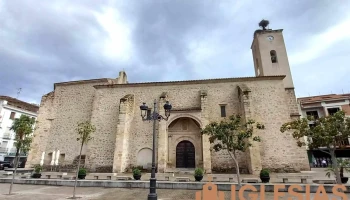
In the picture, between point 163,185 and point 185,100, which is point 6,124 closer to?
point 185,100

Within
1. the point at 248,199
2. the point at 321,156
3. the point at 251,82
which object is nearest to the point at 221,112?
the point at 251,82

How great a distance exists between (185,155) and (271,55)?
1365cm

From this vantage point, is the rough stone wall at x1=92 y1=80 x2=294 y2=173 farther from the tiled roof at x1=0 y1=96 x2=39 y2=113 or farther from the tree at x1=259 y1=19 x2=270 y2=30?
the tiled roof at x1=0 y1=96 x2=39 y2=113

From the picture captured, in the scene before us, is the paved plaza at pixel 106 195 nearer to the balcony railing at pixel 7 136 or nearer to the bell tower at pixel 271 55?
the bell tower at pixel 271 55

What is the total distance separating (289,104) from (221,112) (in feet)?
18.1

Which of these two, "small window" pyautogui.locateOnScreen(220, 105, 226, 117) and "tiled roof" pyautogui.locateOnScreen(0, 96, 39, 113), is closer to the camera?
"small window" pyautogui.locateOnScreen(220, 105, 226, 117)

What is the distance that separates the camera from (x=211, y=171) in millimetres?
14391

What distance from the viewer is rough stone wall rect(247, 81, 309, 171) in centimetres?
1428

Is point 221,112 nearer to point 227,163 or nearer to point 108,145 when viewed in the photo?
point 227,163

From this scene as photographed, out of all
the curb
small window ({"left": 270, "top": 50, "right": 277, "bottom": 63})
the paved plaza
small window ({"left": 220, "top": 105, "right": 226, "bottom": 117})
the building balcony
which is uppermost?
small window ({"left": 270, "top": 50, "right": 277, "bottom": 63})

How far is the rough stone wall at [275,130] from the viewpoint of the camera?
14281 mm

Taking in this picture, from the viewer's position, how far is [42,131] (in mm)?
19000

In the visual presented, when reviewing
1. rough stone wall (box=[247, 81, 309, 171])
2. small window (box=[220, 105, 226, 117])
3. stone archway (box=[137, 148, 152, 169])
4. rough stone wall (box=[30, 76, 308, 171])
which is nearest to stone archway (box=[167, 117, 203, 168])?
rough stone wall (box=[30, 76, 308, 171])

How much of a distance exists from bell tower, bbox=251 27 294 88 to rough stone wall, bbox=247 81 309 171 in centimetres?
300
